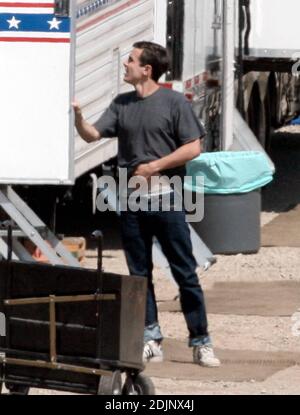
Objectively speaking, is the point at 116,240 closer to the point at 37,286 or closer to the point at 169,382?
the point at 169,382

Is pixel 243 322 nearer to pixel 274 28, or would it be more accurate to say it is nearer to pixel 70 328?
pixel 70 328

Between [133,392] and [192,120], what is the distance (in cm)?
192

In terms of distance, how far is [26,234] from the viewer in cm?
970

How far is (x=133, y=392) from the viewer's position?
24.6ft

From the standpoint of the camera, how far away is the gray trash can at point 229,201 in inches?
509

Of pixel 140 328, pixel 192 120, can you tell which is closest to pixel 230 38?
pixel 192 120

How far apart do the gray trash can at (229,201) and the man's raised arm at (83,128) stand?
420 cm

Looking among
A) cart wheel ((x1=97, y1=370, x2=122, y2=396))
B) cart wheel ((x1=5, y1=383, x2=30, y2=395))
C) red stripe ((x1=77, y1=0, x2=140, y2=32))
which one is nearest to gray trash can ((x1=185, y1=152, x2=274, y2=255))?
red stripe ((x1=77, y1=0, x2=140, y2=32))

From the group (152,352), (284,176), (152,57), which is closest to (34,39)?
(152,57)

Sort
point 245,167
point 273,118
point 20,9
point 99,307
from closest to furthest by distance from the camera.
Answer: point 99,307
point 20,9
point 245,167
point 273,118

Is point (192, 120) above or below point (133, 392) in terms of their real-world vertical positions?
above

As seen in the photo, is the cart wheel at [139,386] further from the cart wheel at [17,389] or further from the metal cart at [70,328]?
the cart wheel at [17,389]

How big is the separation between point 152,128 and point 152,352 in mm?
1337

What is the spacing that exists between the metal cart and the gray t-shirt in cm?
145
